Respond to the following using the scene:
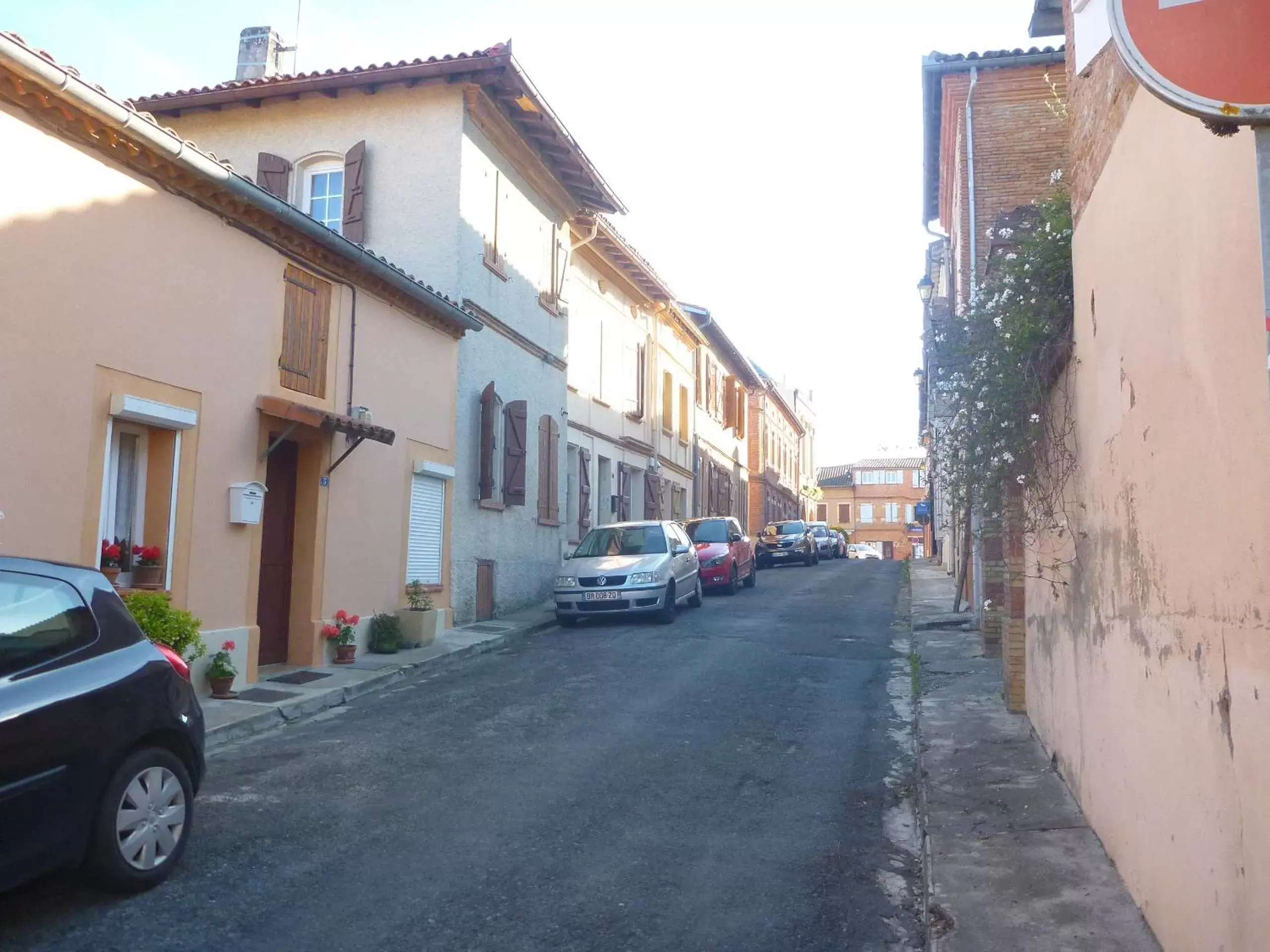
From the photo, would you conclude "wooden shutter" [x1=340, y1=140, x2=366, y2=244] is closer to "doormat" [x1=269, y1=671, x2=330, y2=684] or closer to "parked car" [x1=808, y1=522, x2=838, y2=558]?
"doormat" [x1=269, y1=671, x2=330, y2=684]

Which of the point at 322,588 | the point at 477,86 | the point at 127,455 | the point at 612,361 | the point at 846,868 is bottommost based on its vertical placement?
the point at 846,868

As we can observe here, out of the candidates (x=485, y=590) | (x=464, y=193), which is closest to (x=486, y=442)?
(x=485, y=590)

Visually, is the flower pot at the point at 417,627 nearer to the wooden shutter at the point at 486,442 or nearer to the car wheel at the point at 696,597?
the wooden shutter at the point at 486,442

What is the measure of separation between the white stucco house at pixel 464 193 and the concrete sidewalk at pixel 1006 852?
801 cm

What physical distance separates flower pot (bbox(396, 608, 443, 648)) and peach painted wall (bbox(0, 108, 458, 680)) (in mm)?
392

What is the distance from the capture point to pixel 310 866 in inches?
207

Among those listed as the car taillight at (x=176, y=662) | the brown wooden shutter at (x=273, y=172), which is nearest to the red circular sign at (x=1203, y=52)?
the car taillight at (x=176, y=662)

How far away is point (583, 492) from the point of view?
843 inches

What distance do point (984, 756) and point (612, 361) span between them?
17093mm

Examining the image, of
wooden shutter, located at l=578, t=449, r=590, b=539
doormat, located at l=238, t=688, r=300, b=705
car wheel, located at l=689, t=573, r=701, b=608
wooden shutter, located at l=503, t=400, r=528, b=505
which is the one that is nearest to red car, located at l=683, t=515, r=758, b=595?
car wheel, located at l=689, t=573, r=701, b=608

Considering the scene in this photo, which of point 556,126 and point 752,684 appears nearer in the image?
point 752,684

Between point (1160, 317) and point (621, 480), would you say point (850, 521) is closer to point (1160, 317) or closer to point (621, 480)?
point (621, 480)

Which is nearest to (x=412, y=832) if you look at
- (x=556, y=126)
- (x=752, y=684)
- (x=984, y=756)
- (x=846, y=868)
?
(x=846, y=868)

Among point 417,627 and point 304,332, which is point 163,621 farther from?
point 417,627
